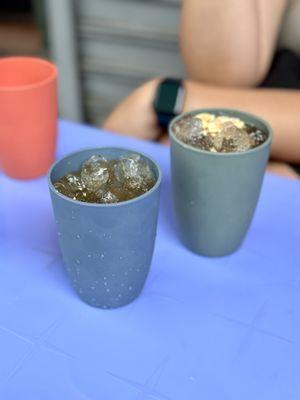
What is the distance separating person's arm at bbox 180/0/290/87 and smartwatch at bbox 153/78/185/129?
91 mm

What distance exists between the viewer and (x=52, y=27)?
61.2 inches

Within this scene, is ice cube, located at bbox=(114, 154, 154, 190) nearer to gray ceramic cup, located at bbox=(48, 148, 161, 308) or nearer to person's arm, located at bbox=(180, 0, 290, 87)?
gray ceramic cup, located at bbox=(48, 148, 161, 308)

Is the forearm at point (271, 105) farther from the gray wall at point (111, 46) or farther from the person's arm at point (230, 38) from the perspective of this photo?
the gray wall at point (111, 46)

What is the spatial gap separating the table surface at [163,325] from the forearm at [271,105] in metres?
0.16

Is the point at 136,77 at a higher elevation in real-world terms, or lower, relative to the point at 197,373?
lower

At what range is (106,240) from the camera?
44 centimetres

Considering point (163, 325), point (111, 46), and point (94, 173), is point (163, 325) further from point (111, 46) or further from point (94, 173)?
point (111, 46)

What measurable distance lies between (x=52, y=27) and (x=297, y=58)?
2.93 feet

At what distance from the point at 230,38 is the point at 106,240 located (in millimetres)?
503

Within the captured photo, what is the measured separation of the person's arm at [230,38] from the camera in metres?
0.81

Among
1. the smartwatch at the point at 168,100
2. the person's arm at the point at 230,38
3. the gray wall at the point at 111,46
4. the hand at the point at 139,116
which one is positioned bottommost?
the gray wall at the point at 111,46

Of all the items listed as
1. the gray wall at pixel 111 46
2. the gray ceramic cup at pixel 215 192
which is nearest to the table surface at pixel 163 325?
the gray ceramic cup at pixel 215 192

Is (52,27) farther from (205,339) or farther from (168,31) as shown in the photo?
(205,339)

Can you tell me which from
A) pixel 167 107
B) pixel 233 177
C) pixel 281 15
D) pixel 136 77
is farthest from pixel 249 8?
pixel 136 77
